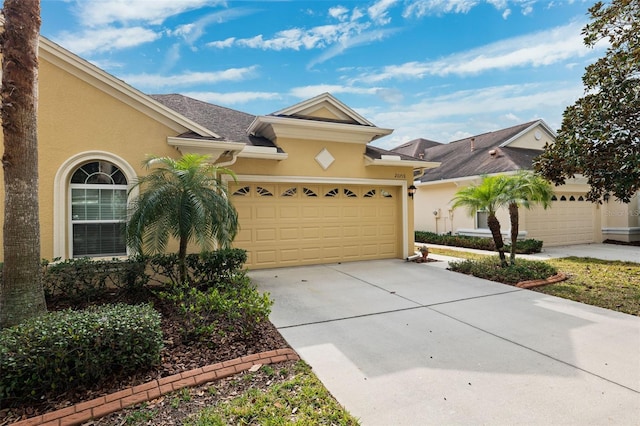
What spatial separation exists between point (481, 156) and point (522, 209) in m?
4.45

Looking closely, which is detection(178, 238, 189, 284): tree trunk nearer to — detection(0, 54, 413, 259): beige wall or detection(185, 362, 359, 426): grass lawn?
detection(0, 54, 413, 259): beige wall

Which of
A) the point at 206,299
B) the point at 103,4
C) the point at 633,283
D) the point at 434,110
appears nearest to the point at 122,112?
the point at 103,4

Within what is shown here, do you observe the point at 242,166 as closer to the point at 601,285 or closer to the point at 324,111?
Result: the point at 324,111

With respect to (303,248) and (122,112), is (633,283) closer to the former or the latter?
(303,248)

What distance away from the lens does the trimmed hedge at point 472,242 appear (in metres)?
12.5

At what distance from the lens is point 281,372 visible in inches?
142

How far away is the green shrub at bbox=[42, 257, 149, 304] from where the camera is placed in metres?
5.73

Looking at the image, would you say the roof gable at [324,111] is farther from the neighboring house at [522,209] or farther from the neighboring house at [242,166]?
the neighboring house at [522,209]

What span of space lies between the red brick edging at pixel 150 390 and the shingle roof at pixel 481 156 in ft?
44.3

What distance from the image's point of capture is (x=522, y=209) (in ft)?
44.2

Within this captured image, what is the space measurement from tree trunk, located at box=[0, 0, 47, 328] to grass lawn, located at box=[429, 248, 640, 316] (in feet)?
29.9

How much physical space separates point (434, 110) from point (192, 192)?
1418cm

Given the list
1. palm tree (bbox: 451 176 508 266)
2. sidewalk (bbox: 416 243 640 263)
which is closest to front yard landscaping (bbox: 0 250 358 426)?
palm tree (bbox: 451 176 508 266)

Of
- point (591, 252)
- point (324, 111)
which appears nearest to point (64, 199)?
point (324, 111)
